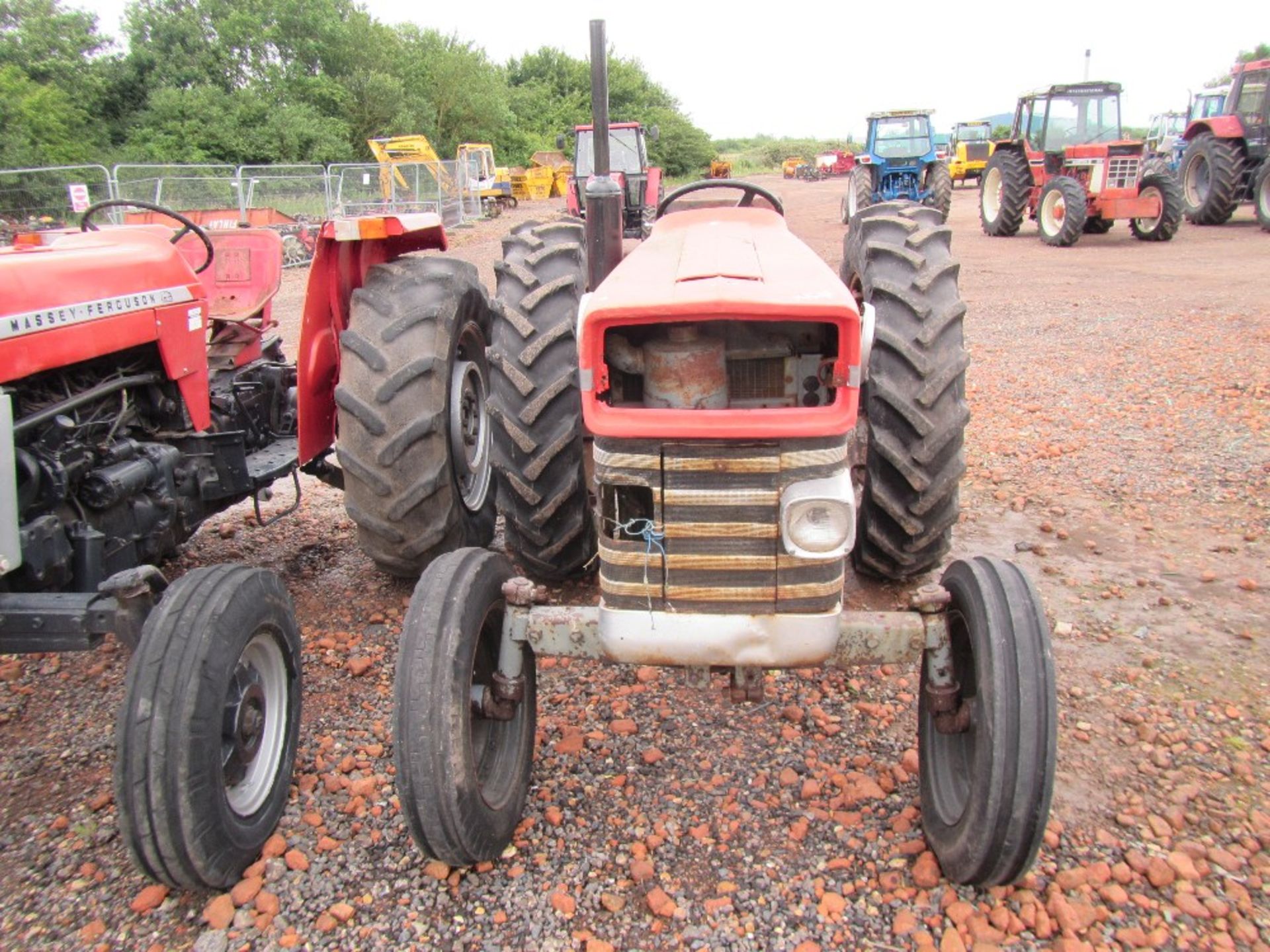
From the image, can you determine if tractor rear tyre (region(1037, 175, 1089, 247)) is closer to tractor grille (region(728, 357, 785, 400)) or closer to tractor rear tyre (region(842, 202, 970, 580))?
tractor rear tyre (region(842, 202, 970, 580))

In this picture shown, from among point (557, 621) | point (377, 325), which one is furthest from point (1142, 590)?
point (377, 325)

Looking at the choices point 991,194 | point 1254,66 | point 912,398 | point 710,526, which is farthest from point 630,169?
point 710,526

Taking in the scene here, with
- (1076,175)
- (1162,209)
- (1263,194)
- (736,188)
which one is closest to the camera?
(736,188)

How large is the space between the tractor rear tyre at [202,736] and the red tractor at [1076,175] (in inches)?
532

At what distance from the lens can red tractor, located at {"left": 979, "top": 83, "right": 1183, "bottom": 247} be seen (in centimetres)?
1316

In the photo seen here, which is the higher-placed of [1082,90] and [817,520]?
[1082,90]

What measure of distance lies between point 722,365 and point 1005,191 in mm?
14781

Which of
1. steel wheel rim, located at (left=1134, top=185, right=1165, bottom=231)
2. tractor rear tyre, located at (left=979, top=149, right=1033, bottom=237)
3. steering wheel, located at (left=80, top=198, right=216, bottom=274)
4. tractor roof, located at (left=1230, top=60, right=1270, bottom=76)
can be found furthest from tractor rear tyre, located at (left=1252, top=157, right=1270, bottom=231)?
steering wheel, located at (left=80, top=198, right=216, bottom=274)

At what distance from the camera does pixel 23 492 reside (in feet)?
8.04

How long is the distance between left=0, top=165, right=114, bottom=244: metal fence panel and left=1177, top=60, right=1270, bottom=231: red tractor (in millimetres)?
16017

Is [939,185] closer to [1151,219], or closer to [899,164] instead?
[899,164]

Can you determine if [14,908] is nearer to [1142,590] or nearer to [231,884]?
[231,884]

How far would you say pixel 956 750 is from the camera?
2.32 metres

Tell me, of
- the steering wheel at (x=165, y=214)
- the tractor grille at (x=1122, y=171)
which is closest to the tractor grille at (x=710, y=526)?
the steering wheel at (x=165, y=214)
